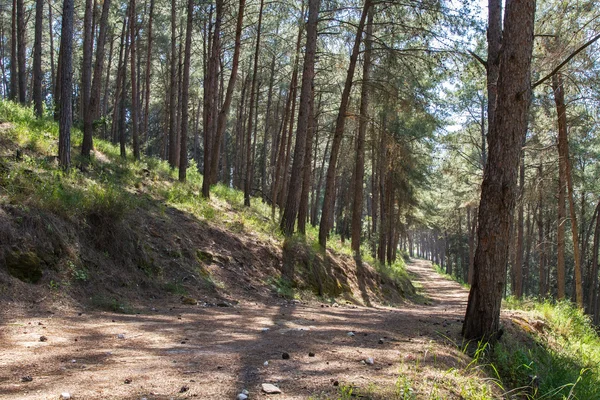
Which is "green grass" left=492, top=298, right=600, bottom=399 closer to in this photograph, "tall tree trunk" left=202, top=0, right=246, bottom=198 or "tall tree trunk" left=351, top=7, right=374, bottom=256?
"tall tree trunk" left=351, top=7, right=374, bottom=256

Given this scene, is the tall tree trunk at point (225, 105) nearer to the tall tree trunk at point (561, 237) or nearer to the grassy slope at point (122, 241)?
the grassy slope at point (122, 241)

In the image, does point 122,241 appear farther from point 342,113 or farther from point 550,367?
point 342,113

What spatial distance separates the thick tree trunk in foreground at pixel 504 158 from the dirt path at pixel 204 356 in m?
0.60

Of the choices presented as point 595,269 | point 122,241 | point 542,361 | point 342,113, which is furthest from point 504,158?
point 595,269

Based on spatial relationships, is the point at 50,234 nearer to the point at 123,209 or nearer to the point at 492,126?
the point at 123,209

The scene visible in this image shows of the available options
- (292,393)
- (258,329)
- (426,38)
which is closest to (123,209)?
(258,329)

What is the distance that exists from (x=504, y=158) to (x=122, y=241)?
615 centimetres

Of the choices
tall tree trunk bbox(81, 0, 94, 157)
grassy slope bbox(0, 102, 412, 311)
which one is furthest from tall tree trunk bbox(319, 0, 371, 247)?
tall tree trunk bbox(81, 0, 94, 157)

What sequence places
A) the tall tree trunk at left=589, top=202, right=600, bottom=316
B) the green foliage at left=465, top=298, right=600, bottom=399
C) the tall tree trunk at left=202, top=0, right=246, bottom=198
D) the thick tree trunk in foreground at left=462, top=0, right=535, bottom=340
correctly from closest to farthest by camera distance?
1. the green foliage at left=465, top=298, right=600, bottom=399
2. the thick tree trunk in foreground at left=462, top=0, right=535, bottom=340
3. the tall tree trunk at left=202, top=0, right=246, bottom=198
4. the tall tree trunk at left=589, top=202, right=600, bottom=316

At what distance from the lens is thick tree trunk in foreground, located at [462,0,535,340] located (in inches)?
197

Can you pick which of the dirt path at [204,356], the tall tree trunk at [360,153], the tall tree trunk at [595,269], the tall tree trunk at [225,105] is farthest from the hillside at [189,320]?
the tall tree trunk at [595,269]

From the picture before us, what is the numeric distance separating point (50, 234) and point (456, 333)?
5.94 metres

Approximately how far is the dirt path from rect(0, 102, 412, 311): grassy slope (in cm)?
105

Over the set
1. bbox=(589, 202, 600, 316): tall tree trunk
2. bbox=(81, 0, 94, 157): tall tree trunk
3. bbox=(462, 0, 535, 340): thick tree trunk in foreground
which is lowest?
bbox=(589, 202, 600, 316): tall tree trunk
